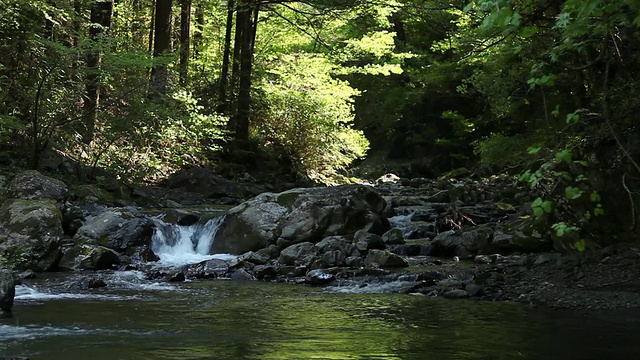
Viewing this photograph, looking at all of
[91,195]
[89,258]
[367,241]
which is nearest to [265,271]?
[367,241]

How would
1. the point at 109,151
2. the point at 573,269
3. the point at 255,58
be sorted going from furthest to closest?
1. the point at 255,58
2. the point at 109,151
3. the point at 573,269

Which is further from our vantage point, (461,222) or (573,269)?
(461,222)

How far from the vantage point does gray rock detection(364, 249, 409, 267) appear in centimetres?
1030

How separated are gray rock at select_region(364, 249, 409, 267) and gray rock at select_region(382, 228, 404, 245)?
1658mm

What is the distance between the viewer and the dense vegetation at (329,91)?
16.7ft

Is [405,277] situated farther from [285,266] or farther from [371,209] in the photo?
[371,209]

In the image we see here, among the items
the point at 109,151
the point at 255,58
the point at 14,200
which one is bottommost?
the point at 14,200

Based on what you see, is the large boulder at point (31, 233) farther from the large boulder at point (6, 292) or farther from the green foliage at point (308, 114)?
the green foliage at point (308, 114)

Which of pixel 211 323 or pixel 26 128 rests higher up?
pixel 26 128

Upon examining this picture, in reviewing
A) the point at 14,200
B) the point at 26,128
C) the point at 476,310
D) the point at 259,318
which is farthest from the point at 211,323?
the point at 26,128

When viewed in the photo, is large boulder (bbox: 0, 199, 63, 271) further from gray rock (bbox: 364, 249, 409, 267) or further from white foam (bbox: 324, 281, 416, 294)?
gray rock (bbox: 364, 249, 409, 267)

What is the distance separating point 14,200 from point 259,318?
20.6 feet

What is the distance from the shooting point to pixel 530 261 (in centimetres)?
955

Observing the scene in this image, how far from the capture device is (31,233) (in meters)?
10.4
